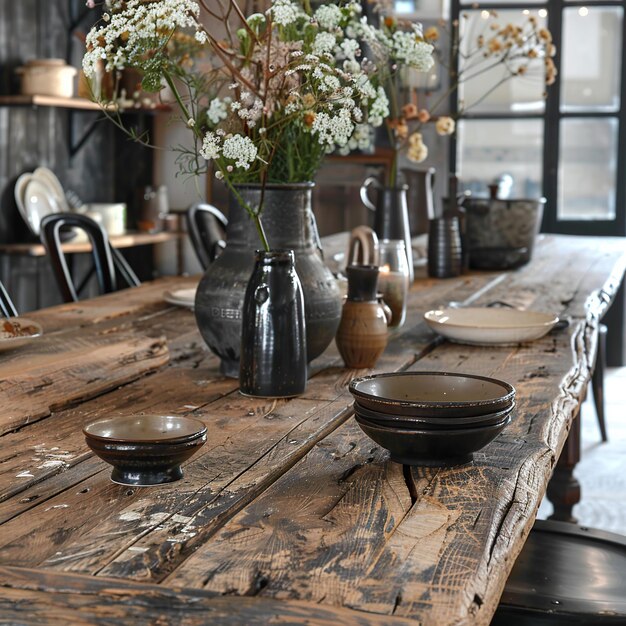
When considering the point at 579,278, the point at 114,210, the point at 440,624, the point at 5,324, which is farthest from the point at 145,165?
the point at 440,624

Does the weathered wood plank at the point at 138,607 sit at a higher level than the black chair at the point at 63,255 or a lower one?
lower

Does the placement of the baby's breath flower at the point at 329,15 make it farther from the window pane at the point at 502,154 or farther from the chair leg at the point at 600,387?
the window pane at the point at 502,154

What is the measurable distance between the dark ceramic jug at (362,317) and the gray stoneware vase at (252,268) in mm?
48

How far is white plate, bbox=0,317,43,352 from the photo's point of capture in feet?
5.51

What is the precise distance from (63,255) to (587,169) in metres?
3.71

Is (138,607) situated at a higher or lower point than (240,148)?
lower

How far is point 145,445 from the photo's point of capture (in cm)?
112

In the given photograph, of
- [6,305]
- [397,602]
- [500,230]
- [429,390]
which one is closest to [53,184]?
[500,230]

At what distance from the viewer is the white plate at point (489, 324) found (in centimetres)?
204

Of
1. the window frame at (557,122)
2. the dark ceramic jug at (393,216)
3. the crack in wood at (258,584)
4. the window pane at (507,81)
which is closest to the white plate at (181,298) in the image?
the dark ceramic jug at (393,216)

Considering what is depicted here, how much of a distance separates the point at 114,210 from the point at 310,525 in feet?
13.9

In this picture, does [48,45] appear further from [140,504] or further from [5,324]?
[140,504]

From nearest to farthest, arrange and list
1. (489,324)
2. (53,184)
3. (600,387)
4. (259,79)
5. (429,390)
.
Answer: (429,390), (259,79), (489,324), (600,387), (53,184)

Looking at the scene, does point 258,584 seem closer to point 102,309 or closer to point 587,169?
point 102,309
